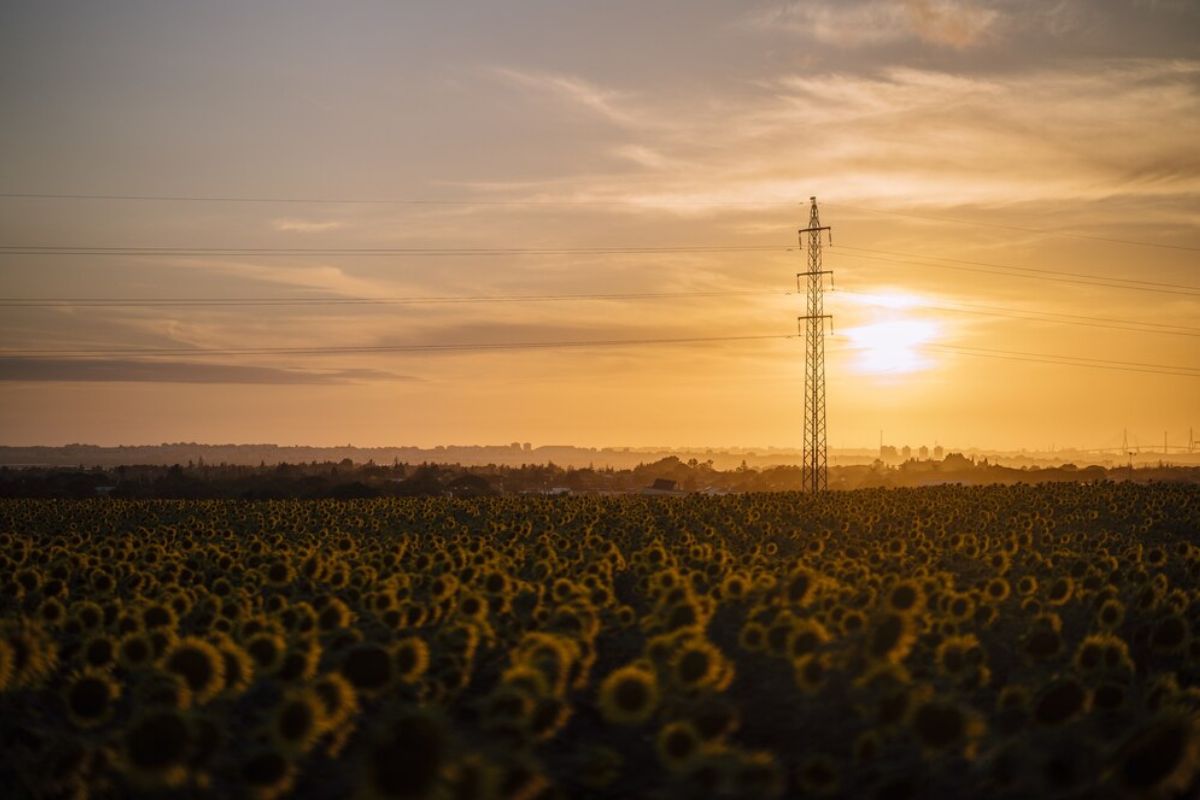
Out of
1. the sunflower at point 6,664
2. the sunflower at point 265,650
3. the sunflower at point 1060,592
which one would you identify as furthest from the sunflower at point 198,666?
the sunflower at point 1060,592

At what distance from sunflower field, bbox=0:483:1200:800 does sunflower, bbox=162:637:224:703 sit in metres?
0.03

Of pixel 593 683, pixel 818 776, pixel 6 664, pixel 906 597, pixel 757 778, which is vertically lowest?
pixel 593 683

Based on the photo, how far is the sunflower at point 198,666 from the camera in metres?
11.3

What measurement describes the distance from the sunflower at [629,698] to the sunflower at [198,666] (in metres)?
3.86

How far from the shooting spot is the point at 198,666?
1152 cm

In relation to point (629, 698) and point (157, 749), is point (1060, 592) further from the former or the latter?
point (157, 749)

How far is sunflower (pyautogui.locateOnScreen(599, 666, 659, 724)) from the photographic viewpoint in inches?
404

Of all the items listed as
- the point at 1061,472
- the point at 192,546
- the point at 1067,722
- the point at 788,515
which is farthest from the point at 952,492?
the point at 1061,472

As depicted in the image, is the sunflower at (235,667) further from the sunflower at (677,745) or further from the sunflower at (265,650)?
the sunflower at (677,745)

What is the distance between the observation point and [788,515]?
44656mm

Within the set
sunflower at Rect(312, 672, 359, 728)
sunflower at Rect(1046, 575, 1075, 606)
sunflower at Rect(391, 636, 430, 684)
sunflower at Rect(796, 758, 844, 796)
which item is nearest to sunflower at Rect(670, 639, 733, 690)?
sunflower at Rect(796, 758, 844, 796)

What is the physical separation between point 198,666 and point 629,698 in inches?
172

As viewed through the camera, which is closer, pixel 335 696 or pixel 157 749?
pixel 157 749

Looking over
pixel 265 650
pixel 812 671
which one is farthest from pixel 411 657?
pixel 812 671
